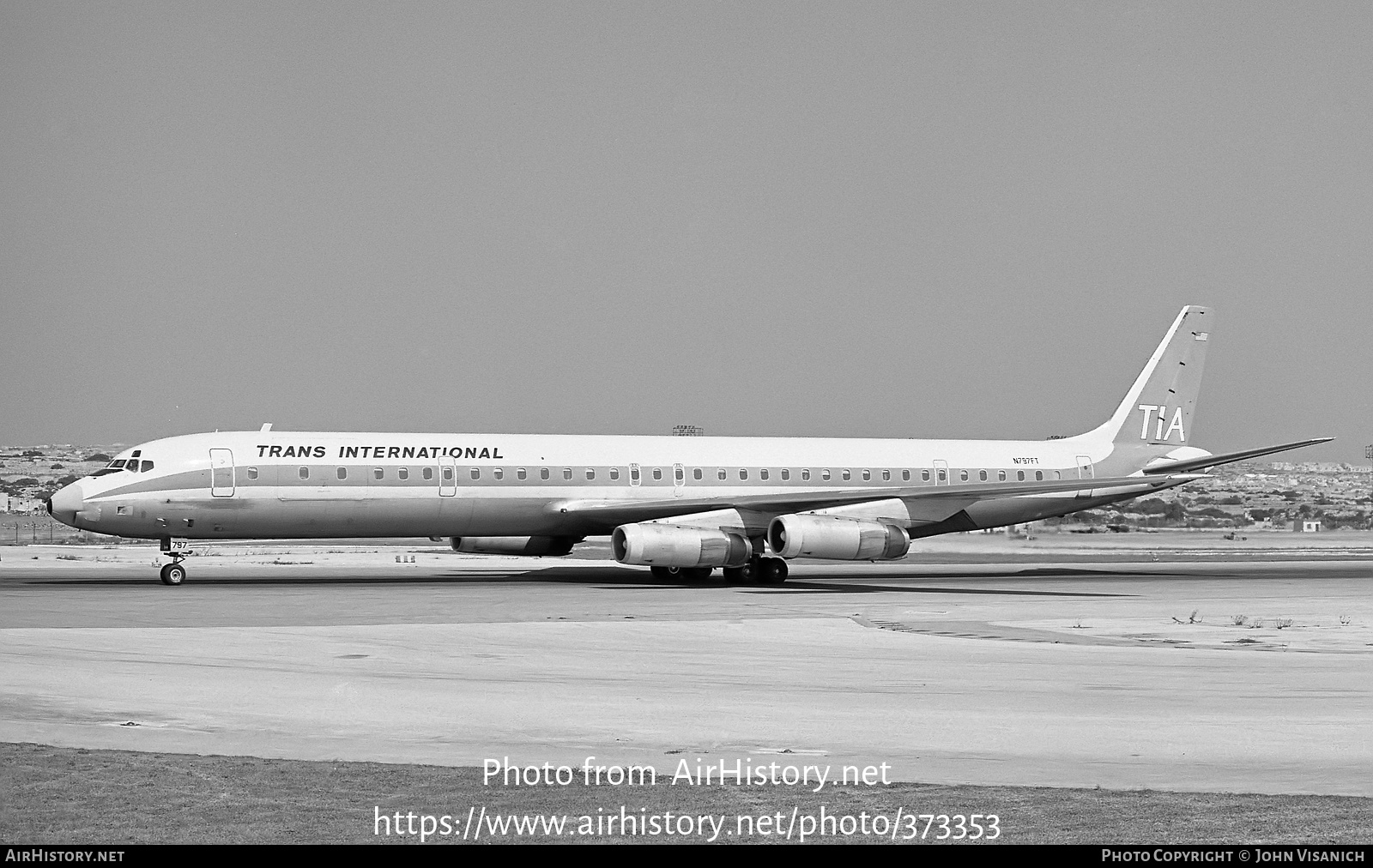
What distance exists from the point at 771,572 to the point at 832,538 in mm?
2465

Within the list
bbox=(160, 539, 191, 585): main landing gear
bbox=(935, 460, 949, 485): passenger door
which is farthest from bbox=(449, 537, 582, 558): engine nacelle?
bbox=(935, 460, 949, 485): passenger door

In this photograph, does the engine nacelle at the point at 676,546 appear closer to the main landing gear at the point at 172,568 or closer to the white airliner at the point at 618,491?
the white airliner at the point at 618,491

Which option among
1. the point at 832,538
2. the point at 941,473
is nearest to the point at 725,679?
the point at 832,538

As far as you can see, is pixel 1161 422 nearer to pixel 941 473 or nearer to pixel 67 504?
pixel 941 473

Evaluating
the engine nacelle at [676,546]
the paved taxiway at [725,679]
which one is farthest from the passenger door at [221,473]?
the engine nacelle at [676,546]

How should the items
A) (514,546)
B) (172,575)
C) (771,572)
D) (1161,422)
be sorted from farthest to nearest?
(1161,422), (514,546), (771,572), (172,575)

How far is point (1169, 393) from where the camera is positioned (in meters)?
53.0

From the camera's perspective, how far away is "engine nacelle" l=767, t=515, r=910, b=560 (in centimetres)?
4138

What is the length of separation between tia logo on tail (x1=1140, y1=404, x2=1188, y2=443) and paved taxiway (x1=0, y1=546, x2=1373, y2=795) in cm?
1670

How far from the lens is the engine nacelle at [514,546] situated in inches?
1799

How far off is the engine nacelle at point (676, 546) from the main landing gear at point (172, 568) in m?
11.0

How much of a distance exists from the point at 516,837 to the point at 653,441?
35.5 m

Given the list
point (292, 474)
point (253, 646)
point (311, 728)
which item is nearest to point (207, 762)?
point (311, 728)

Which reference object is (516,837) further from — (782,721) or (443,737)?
(782,721)
